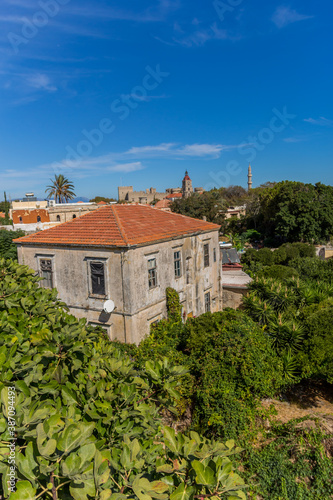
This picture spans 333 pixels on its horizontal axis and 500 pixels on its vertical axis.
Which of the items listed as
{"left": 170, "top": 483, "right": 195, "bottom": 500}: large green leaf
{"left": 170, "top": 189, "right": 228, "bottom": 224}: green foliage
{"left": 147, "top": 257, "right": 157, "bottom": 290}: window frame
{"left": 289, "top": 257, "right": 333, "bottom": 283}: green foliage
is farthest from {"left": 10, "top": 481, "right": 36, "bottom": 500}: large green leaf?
{"left": 170, "top": 189, "right": 228, "bottom": 224}: green foliage

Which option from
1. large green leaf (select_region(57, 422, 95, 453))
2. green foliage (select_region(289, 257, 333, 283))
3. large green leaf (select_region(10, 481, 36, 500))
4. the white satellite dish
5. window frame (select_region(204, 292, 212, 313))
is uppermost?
large green leaf (select_region(57, 422, 95, 453))

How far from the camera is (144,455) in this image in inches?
127

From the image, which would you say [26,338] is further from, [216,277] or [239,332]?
[216,277]

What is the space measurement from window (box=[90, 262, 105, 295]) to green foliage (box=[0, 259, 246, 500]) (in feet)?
26.8

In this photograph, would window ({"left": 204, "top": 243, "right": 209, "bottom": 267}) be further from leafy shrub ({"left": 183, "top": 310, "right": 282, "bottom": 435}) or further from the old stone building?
leafy shrub ({"left": 183, "top": 310, "right": 282, "bottom": 435})

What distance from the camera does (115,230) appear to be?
1458cm

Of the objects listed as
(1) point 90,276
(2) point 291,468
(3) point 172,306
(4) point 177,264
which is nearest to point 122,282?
(1) point 90,276

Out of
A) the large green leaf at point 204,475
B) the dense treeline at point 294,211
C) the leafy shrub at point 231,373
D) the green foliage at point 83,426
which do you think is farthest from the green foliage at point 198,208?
the large green leaf at point 204,475

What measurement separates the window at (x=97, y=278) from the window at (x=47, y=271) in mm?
2797

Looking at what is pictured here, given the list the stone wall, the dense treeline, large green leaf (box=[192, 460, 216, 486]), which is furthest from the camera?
the dense treeline

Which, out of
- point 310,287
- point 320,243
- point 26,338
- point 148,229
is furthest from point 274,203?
point 26,338

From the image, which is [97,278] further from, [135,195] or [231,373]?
[135,195]

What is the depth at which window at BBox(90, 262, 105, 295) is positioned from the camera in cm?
1416

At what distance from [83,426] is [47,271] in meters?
14.2
